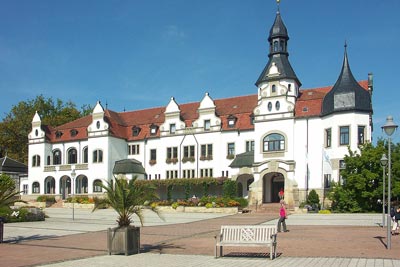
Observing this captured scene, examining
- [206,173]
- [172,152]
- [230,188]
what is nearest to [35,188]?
[172,152]

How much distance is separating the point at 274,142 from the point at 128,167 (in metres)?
18.4

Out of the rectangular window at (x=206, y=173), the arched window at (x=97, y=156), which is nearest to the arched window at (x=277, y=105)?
the rectangular window at (x=206, y=173)

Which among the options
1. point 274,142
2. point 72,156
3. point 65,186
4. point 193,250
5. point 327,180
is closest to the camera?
point 193,250

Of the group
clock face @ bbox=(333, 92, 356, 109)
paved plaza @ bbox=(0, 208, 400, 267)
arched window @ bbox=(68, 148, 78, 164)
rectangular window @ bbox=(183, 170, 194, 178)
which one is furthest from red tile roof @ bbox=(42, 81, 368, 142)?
paved plaza @ bbox=(0, 208, 400, 267)

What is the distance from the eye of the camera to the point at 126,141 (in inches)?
2299

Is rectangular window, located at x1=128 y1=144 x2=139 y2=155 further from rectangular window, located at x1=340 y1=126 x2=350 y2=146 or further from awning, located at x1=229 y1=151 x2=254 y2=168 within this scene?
rectangular window, located at x1=340 y1=126 x2=350 y2=146

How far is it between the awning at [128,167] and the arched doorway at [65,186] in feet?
27.9

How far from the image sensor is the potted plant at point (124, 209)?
1429 cm

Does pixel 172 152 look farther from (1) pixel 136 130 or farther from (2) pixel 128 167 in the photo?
(1) pixel 136 130

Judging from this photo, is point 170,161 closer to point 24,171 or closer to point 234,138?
point 234,138

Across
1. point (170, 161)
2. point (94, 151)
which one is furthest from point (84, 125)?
point (170, 161)

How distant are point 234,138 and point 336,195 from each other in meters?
15.9

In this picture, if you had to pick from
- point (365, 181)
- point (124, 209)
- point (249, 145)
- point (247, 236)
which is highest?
point (249, 145)

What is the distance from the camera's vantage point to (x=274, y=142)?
149 feet
